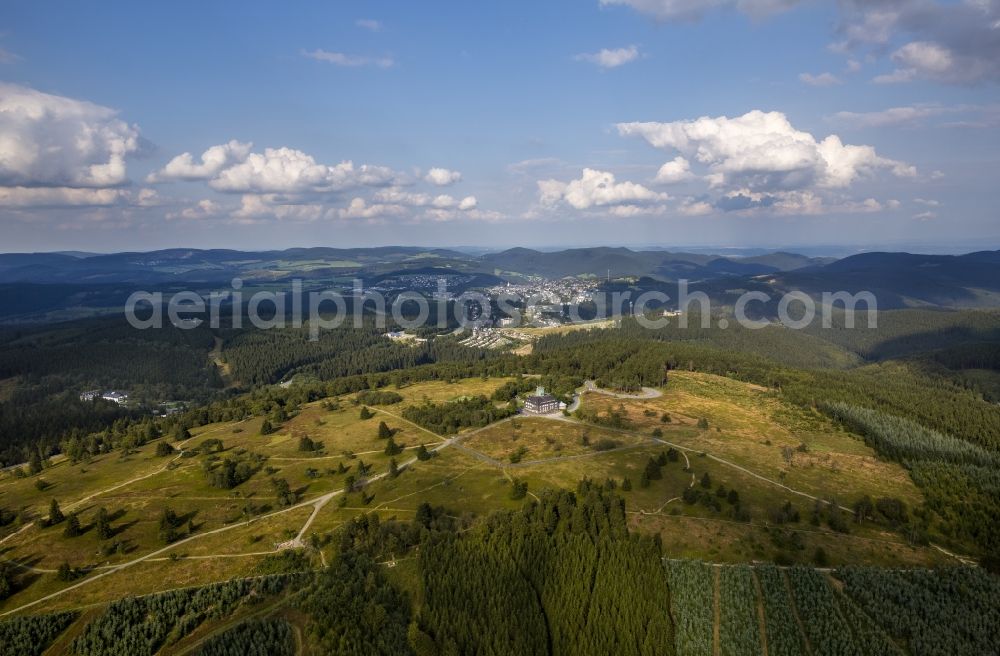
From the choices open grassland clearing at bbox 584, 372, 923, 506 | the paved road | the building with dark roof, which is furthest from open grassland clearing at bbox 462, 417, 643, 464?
the paved road

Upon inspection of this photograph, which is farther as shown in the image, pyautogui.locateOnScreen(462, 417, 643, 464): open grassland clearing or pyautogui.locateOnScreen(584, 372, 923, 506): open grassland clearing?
pyautogui.locateOnScreen(462, 417, 643, 464): open grassland clearing

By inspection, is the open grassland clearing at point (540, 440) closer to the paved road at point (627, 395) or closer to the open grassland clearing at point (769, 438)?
the open grassland clearing at point (769, 438)

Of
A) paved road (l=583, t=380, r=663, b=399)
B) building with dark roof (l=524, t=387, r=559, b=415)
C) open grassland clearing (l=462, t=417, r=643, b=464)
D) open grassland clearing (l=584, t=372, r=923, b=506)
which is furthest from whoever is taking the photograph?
paved road (l=583, t=380, r=663, b=399)

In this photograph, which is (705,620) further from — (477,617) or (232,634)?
(232,634)

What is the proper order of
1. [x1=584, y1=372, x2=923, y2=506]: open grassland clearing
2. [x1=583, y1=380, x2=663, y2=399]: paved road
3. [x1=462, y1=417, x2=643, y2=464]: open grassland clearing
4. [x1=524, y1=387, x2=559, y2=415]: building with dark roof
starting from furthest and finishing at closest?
[x1=583, y1=380, x2=663, y2=399]: paved road → [x1=524, y1=387, x2=559, y2=415]: building with dark roof → [x1=462, y1=417, x2=643, y2=464]: open grassland clearing → [x1=584, y1=372, x2=923, y2=506]: open grassland clearing

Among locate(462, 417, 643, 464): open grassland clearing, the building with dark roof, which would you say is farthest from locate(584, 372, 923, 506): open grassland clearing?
the building with dark roof

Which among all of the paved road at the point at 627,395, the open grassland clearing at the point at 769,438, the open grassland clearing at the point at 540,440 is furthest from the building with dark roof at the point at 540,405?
the paved road at the point at 627,395

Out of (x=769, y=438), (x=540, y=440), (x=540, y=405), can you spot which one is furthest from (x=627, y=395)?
(x=540, y=440)

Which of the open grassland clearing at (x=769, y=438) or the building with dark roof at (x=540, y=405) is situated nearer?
the open grassland clearing at (x=769, y=438)

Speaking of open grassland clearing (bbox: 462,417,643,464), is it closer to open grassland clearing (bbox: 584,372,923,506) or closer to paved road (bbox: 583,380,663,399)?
open grassland clearing (bbox: 584,372,923,506)

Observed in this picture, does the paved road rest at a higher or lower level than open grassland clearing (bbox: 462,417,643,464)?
higher

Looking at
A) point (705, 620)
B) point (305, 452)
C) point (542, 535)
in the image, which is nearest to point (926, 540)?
point (705, 620)
